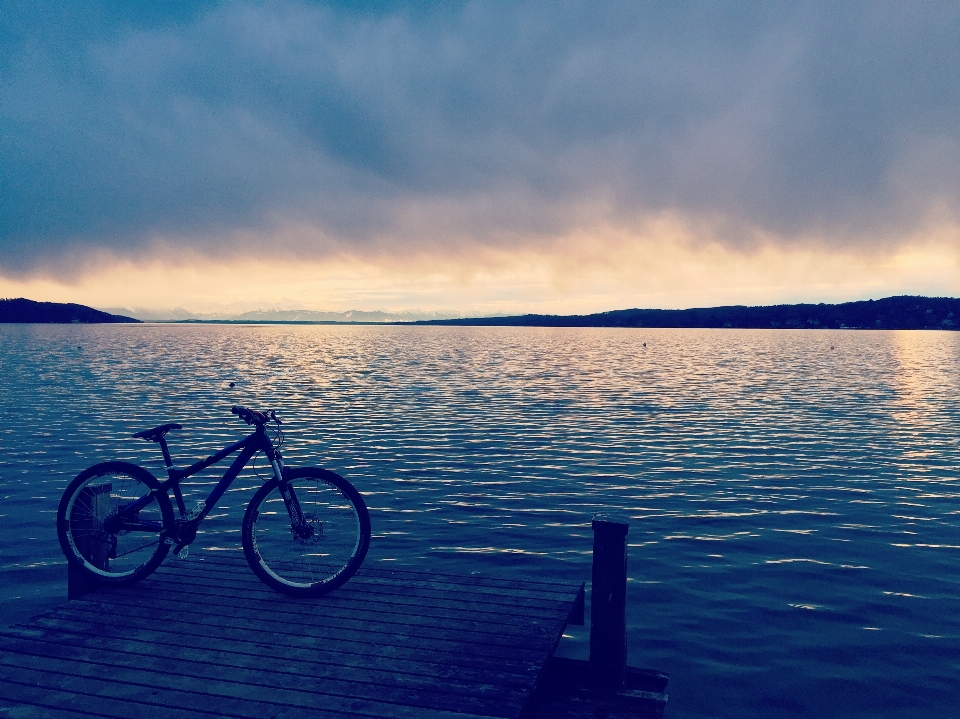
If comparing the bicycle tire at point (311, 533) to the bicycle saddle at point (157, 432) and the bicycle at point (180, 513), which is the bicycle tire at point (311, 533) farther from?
the bicycle saddle at point (157, 432)

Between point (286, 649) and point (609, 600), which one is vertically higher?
point (609, 600)

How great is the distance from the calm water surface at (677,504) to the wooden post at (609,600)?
1.61 metres

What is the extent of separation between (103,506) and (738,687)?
8.34 m

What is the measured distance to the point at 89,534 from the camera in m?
8.56

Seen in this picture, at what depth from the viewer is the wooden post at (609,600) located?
7.18 m

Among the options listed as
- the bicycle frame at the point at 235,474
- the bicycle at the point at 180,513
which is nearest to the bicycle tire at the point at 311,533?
the bicycle at the point at 180,513

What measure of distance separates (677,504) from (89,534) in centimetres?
1298

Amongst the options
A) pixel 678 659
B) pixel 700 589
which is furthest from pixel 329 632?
pixel 700 589

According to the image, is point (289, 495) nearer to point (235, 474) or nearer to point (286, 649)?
point (235, 474)

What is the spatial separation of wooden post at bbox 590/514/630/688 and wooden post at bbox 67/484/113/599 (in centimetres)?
602

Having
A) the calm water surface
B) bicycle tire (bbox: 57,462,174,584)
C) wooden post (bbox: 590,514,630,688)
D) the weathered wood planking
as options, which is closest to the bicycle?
bicycle tire (bbox: 57,462,174,584)

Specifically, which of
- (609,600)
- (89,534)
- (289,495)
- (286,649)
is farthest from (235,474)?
(609,600)

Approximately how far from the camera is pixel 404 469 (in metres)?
21.0

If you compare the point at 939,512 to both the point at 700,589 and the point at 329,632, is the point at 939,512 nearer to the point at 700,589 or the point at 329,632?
the point at 700,589
